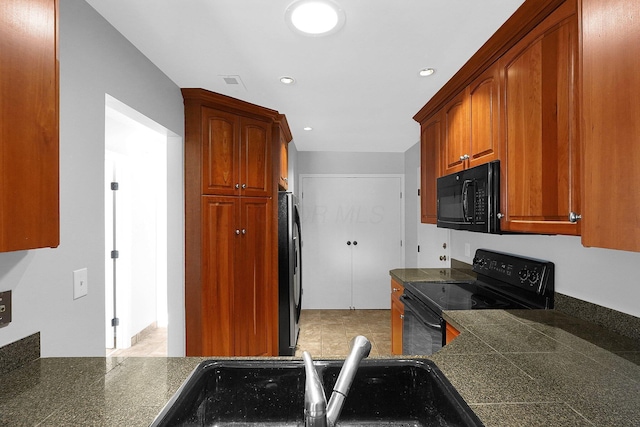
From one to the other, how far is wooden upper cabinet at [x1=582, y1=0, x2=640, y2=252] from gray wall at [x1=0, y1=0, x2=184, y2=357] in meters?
1.74

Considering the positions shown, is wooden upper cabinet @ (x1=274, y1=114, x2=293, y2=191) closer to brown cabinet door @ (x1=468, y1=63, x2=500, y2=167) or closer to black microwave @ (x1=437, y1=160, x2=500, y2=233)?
black microwave @ (x1=437, y1=160, x2=500, y2=233)

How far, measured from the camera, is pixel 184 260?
7.88 ft

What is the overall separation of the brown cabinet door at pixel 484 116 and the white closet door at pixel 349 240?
8.76 feet

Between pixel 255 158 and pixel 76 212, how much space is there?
1.53 metres

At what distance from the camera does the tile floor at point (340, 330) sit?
3.34 meters

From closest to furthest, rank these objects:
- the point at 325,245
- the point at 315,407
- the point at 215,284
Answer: the point at 315,407 → the point at 215,284 → the point at 325,245

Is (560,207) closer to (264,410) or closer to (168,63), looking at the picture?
(264,410)

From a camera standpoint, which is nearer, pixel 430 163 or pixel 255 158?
pixel 430 163

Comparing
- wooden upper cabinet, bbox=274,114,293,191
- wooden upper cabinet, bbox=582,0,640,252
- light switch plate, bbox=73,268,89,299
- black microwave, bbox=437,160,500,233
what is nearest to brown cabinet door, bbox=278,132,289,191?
wooden upper cabinet, bbox=274,114,293,191

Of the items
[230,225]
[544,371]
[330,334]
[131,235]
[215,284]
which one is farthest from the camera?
[330,334]

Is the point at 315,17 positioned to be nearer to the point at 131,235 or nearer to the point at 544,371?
the point at 544,371

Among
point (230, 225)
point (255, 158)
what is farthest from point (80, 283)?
point (255, 158)

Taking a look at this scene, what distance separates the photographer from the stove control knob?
1863mm

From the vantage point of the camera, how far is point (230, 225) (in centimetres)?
258
